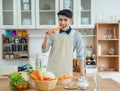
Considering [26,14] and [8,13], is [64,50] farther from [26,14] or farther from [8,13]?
[8,13]

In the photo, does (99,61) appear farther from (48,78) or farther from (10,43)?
(48,78)

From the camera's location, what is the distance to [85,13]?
334 cm

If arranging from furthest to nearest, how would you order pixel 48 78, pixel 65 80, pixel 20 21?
pixel 20 21
pixel 65 80
pixel 48 78

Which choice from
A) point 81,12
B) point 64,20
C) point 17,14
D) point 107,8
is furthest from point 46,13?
point 64,20

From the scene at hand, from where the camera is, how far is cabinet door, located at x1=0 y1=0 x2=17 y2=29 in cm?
324

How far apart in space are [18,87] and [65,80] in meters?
0.39

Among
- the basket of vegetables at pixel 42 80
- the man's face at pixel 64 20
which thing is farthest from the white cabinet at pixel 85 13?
the basket of vegetables at pixel 42 80

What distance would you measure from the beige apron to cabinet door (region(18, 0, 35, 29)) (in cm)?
114

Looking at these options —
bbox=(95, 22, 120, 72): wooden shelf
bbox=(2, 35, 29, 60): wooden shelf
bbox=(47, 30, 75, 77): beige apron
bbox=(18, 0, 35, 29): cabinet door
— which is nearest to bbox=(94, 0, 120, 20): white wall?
bbox=(95, 22, 120, 72): wooden shelf

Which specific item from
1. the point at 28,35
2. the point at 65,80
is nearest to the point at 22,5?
the point at 28,35

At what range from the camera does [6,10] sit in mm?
3283

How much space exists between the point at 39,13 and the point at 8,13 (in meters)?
0.52

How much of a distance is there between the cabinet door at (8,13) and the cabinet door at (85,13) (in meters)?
1.07

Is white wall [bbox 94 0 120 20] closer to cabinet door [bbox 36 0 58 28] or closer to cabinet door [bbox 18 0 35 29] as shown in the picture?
cabinet door [bbox 36 0 58 28]
